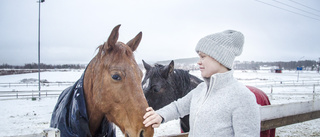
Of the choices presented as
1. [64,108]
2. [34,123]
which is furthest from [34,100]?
[64,108]

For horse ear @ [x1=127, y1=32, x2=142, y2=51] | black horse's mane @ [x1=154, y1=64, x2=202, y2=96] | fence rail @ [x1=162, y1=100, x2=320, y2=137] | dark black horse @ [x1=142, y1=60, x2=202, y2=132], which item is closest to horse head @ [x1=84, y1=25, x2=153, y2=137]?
horse ear @ [x1=127, y1=32, x2=142, y2=51]

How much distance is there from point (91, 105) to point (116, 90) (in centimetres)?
40

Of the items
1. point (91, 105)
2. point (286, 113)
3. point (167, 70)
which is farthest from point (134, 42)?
point (286, 113)

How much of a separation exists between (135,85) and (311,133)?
22.9 feet

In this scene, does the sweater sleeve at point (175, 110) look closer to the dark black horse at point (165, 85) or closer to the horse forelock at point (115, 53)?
the horse forelock at point (115, 53)

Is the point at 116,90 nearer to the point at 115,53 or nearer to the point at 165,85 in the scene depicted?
the point at 115,53

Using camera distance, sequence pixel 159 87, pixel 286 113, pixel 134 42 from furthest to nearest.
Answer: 1. pixel 286 113
2. pixel 159 87
3. pixel 134 42

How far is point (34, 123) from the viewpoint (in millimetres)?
7473

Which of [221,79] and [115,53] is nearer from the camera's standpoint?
[221,79]

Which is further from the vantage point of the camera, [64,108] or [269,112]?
[269,112]

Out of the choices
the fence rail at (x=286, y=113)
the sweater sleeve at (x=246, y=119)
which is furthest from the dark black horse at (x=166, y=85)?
the sweater sleeve at (x=246, y=119)

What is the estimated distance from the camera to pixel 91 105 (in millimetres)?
1824

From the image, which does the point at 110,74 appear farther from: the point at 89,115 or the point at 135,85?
the point at 89,115

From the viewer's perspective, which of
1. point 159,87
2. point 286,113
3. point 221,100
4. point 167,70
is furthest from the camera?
point 286,113
